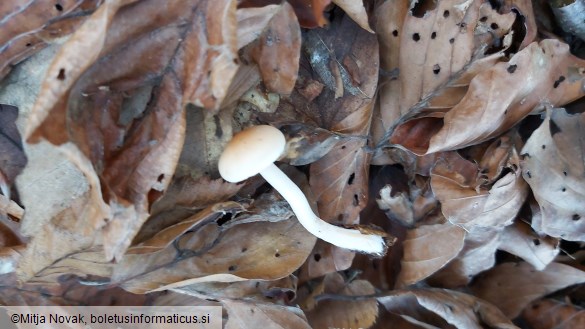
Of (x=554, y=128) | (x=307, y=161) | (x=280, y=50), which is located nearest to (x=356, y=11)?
(x=280, y=50)

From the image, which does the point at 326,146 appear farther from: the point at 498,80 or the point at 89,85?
the point at 89,85

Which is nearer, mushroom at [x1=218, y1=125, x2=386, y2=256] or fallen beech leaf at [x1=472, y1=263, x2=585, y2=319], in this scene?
mushroom at [x1=218, y1=125, x2=386, y2=256]

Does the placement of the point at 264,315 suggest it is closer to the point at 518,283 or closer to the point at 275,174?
the point at 275,174

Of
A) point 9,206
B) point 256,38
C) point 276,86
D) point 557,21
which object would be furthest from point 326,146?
point 9,206

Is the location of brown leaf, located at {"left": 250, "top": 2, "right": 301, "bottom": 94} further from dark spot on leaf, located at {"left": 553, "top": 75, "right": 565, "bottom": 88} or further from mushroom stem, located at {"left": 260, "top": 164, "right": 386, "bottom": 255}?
dark spot on leaf, located at {"left": 553, "top": 75, "right": 565, "bottom": 88}

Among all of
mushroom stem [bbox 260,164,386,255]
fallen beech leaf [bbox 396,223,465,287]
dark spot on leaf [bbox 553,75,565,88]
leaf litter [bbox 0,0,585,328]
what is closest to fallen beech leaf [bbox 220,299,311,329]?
leaf litter [bbox 0,0,585,328]

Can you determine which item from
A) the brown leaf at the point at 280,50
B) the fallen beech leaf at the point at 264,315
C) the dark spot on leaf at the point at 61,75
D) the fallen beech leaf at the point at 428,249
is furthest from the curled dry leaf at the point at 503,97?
the dark spot on leaf at the point at 61,75

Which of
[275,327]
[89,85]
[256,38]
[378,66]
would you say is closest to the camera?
[89,85]

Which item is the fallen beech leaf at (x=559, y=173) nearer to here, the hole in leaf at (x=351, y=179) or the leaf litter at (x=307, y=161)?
the leaf litter at (x=307, y=161)
